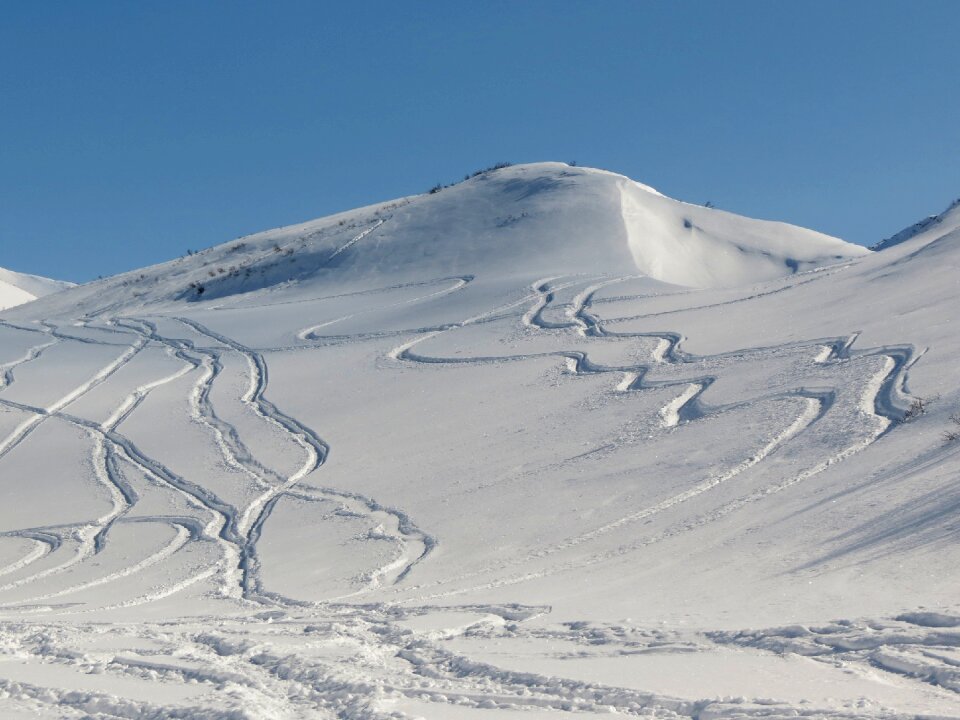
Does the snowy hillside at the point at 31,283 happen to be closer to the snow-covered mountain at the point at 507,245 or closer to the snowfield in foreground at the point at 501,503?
the snow-covered mountain at the point at 507,245

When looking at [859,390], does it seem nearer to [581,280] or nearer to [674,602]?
[674,602]

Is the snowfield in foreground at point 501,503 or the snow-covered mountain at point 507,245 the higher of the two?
the snow-covered mountain at point 507,245

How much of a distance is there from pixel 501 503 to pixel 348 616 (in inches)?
144

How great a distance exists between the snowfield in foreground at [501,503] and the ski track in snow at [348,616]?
0.10 feet

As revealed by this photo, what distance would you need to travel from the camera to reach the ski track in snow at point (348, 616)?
199 inches

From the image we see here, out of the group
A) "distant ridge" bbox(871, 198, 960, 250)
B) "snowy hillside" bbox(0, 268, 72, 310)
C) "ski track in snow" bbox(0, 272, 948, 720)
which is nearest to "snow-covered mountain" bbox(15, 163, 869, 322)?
"distant ridge" bbox(871, 198, 960, 250)

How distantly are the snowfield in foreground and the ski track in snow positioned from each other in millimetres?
32

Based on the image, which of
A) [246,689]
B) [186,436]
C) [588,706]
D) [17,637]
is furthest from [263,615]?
[186,436]

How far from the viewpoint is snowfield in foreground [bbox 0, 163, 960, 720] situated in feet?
17.6

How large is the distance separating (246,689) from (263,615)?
2892 mm

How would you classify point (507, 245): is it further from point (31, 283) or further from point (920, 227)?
point (31, 283)

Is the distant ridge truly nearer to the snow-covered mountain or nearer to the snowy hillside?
the snow-covered mountain

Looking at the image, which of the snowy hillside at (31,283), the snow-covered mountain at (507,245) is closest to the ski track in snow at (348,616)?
the snow-covered mountain at (507,245)

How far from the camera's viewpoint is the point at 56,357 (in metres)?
23.2
